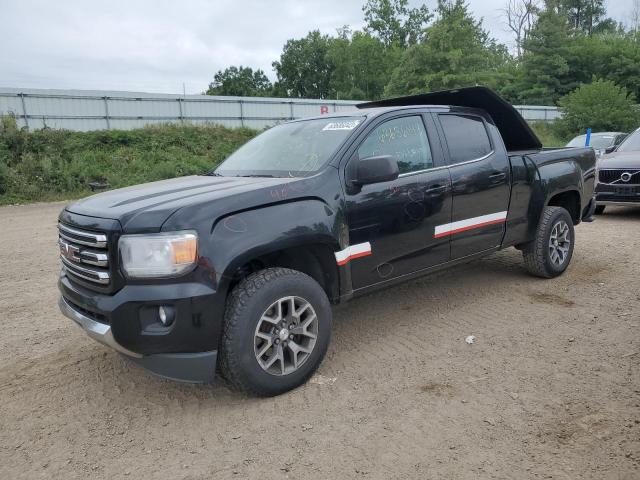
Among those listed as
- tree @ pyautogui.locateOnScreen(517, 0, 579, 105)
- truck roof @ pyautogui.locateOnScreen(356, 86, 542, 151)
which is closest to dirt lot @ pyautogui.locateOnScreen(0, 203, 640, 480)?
truck roof @ pyautogui.locateOnScreen(356, 86, 542, 151)

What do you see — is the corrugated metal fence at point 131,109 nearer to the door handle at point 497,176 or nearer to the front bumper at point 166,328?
the door handle at point 497,176

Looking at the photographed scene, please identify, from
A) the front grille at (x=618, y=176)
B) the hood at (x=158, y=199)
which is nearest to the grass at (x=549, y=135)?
the front grille at (x=618, y=176)

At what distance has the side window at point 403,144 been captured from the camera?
3957 mm

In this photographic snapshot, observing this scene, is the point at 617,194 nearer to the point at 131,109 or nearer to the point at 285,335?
the point at 285,335

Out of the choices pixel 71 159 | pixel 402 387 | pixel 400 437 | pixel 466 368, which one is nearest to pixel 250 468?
pixel 400 437

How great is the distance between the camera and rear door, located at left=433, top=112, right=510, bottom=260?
441cm

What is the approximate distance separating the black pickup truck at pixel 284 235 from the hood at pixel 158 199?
0.04 feet

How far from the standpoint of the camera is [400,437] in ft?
9.23

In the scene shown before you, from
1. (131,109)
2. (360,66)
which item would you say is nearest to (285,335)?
(131,109)

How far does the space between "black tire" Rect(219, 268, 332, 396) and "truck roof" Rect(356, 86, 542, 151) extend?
8.17 ft

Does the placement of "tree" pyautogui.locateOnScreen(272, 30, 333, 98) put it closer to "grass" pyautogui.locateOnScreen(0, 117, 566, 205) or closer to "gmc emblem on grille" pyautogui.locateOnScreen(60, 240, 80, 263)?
"grass" pyautogui.locateOnScreen(0, 117, 566, 205)

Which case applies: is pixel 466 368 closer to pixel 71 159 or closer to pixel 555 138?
pixel 71 159

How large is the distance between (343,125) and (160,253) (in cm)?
186

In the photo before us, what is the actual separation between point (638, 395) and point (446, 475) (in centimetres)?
149
